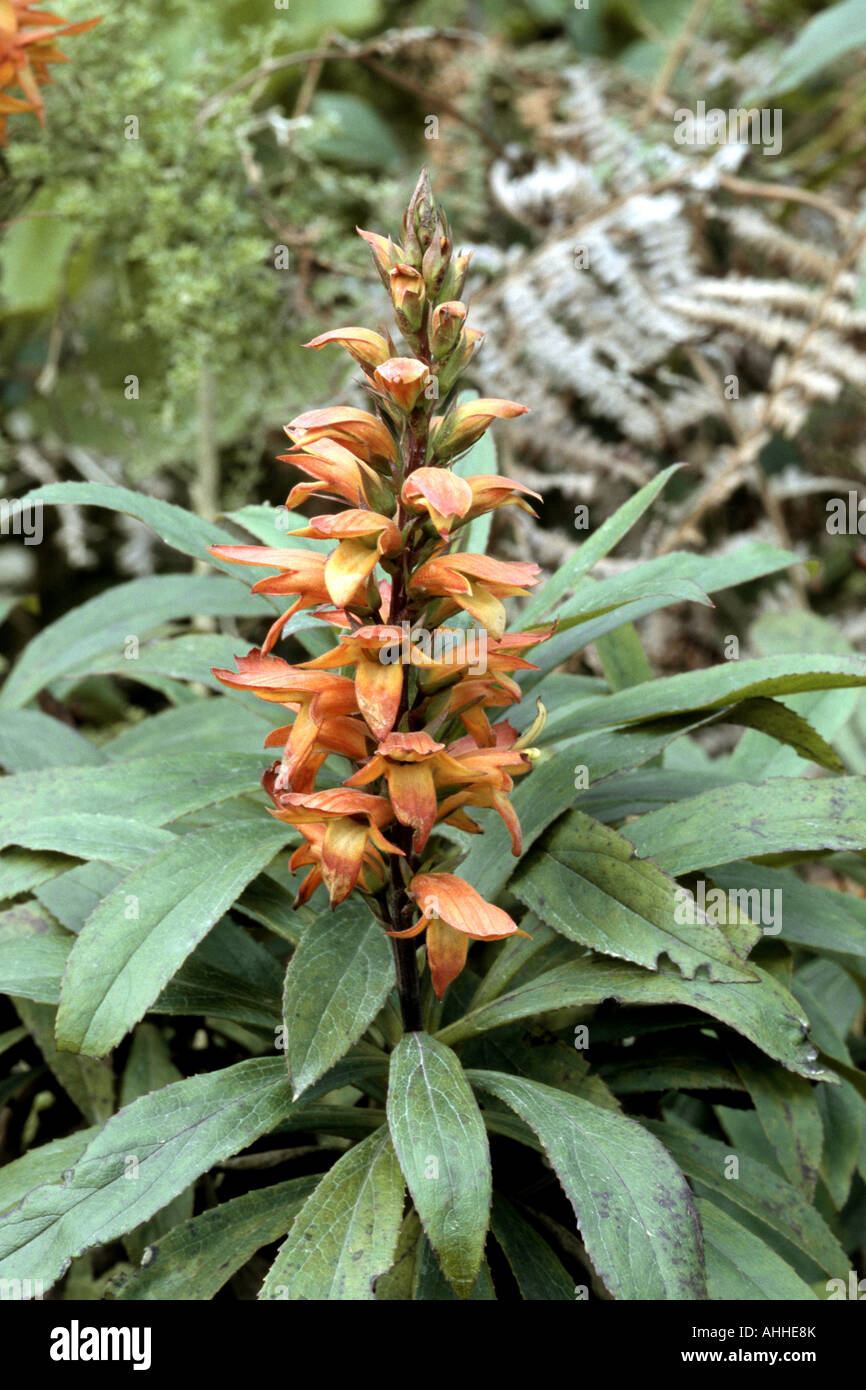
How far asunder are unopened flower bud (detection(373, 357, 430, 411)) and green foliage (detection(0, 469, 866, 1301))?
20 centimetres

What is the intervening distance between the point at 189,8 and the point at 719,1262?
199 cm

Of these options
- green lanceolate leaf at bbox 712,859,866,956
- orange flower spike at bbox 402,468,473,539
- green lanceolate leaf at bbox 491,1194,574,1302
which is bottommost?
green lanceolate leaf at bbox 491,1194,574,1302

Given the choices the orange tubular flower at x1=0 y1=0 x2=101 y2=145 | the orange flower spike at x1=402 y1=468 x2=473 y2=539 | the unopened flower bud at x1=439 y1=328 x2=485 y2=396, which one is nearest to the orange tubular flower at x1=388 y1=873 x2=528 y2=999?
the orange flower spike at x1=402 y1=468 x2=473 y2=539

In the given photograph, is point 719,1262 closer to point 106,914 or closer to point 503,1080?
point 503,1080

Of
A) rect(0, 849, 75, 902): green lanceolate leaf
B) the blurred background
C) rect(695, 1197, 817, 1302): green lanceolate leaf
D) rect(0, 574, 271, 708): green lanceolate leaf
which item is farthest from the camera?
the blurred background

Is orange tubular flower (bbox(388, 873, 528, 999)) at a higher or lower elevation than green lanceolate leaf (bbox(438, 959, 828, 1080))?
higher

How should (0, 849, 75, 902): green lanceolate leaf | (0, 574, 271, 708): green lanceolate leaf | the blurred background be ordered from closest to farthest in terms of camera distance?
(0, 849, 75, 902): green lanceolate leaf → (0, 574, 271, 708): green lanceolate leaf → the blurred background

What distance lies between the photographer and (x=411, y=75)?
2.23 m

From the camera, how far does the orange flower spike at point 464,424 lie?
685 mm

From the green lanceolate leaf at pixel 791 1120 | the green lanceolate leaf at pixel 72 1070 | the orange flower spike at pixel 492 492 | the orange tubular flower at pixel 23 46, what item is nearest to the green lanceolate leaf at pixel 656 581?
the orange flower spike at pixel 492 492

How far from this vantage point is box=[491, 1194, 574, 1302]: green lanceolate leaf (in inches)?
28.3

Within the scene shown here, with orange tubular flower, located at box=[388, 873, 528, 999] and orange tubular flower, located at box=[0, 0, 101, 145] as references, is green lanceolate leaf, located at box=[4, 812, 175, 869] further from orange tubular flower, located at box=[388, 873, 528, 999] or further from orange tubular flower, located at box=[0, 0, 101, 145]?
orange tubular flower, located at box=[0, 0, 101, 145]

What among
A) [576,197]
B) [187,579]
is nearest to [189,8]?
[576,197]

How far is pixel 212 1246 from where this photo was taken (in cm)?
71
